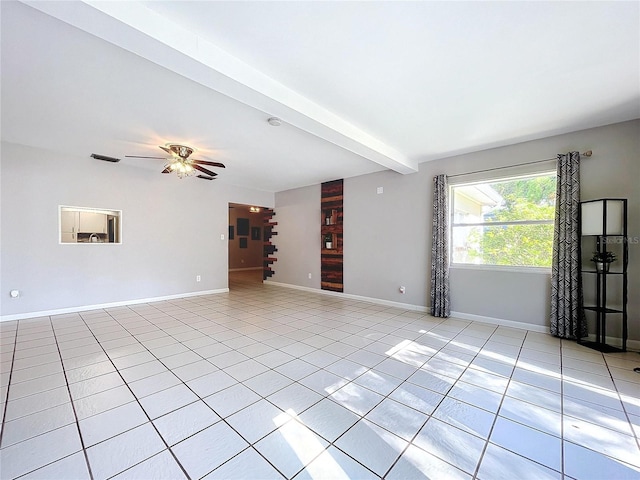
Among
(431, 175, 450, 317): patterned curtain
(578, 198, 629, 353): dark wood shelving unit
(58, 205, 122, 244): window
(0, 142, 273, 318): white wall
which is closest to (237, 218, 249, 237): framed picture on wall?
(0, 142, 273, 318): white wall

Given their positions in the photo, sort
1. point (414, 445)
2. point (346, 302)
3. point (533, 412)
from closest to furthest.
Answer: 1. point (414, 445)
2. point (533, 412)
3. point (346, 302)

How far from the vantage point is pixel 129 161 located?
486 centimetres

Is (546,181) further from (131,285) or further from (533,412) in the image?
(131,285)

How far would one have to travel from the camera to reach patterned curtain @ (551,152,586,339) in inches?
132

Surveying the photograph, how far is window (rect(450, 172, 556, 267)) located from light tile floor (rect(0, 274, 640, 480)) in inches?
44.8

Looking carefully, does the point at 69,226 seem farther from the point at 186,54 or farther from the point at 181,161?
the point at 186,54

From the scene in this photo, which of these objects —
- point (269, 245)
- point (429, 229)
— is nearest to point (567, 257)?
point (429, 229)

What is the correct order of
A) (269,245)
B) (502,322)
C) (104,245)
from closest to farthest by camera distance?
(502,322), (104,245), (269,245)

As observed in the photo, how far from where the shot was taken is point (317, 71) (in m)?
2.27

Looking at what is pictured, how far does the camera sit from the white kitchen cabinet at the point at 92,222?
4.91 metres

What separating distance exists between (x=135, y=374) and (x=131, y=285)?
11.0ft

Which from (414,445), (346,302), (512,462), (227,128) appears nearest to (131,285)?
(227,128)

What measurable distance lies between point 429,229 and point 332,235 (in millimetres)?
2228

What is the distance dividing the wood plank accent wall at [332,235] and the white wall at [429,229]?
19cm
